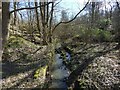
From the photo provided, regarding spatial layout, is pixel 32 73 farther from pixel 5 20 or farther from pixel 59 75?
pixel 5 20

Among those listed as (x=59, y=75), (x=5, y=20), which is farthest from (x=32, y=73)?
(x=5, y=20)

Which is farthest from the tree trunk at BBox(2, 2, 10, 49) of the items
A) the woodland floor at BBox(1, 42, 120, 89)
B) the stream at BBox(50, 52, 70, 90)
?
the stream at BBox(50, 52, 70, 90)

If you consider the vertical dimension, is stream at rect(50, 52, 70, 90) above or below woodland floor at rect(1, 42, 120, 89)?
below

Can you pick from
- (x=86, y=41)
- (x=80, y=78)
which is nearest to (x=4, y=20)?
(x=80, y=78)

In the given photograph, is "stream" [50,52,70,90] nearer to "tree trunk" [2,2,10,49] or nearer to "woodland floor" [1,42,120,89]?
"woodland floor" [1,42,120,89]

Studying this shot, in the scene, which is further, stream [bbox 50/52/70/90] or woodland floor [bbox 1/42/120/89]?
stream [bbox 50/52/70/90]

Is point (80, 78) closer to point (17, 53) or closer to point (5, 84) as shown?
point (5, 84)

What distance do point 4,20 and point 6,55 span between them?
31.7ft

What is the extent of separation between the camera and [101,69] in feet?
33.6

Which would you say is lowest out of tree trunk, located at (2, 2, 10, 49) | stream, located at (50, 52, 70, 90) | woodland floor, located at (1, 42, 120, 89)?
stream, located at (50, 52, 70, 90)

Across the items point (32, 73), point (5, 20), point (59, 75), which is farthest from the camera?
point (59, 75)

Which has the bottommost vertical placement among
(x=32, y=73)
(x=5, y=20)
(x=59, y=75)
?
(x=59, y=75)

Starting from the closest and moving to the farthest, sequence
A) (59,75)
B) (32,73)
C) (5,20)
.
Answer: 1. (5,20)
2. (32,73)
3. (59,75)

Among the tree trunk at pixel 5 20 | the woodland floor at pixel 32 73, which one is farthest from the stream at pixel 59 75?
the tree trunk at pixel 5 20
